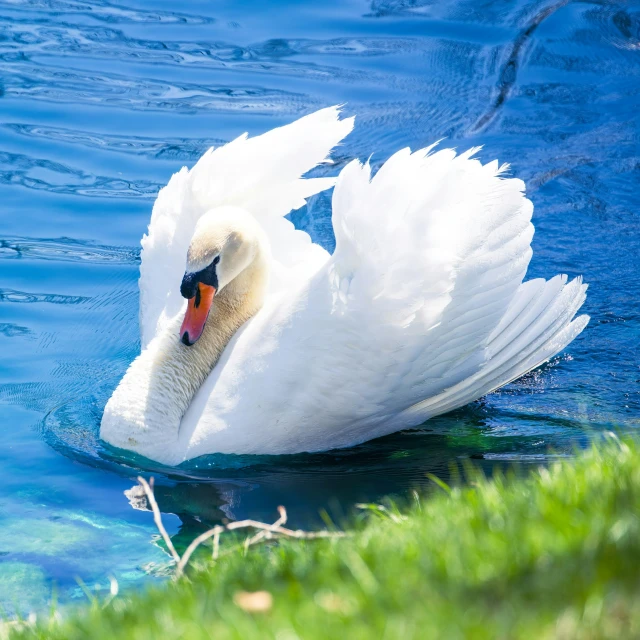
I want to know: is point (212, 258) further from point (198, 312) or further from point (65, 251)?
point (65, 251)

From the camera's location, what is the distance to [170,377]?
5523 millimetres

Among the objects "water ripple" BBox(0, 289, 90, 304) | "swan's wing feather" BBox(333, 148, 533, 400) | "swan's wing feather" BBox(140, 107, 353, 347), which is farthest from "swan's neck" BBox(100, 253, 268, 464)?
"water ripple" BBox(0, 289, 90, 304)

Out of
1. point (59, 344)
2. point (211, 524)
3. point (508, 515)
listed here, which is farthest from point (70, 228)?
point (508, 515)

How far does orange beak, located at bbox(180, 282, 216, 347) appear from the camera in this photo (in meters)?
5.48

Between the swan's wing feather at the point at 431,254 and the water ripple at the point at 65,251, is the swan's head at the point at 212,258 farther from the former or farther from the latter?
the water ripple at the point at 65,251

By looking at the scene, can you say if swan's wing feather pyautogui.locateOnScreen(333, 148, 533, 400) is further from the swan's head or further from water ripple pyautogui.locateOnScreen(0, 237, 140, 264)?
water ripple pyautogui.locateOnScreen(0, 237, 140, 264)

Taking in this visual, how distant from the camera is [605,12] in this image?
39.4 feet

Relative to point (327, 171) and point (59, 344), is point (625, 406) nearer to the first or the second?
point (59, 344)

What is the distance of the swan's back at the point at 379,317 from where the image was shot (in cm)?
494

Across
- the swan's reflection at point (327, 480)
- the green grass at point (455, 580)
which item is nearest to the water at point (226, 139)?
the swan's reflection at point (327, 480)

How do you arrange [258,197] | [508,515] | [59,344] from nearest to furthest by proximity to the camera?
[508,515] < [258,197] < [59,344]

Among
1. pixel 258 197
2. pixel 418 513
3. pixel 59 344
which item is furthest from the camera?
pixel 59 344

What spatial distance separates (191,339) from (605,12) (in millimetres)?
8394

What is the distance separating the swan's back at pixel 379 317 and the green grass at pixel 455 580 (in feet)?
6.15
